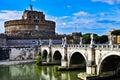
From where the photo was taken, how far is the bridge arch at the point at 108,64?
23222 mm

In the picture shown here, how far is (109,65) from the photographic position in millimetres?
24344

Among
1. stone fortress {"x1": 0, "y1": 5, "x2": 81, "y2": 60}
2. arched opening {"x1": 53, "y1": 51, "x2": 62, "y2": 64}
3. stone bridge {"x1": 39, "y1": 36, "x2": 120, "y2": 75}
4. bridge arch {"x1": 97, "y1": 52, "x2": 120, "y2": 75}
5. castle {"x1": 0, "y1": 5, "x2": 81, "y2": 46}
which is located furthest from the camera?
castle {"x1": 0, "y1": 5, "x2": 81, "y2": 46}

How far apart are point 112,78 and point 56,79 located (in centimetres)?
673

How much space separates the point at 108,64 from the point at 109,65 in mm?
286

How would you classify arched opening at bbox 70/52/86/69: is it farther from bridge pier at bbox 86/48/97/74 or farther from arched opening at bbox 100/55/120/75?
arched opening at bbox 100/55/120/75

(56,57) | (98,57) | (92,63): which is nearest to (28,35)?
(56,57)

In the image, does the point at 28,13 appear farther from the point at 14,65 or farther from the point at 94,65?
the point at 94,65

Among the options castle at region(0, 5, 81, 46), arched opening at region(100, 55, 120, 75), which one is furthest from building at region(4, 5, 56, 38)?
arched opening at region(100, 55, 120, 75)

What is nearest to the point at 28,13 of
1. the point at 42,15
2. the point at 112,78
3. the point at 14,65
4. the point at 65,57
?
the point at 42,15

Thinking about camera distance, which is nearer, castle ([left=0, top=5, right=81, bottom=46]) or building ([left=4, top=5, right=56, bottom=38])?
castle ([left=0, top=5, right=81, bottom=46])

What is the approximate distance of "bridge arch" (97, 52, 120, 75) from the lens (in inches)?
914

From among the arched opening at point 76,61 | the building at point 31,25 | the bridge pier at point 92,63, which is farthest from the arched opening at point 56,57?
the building at point 31,25

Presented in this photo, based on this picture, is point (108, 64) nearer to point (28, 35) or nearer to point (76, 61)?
point (76, 61)

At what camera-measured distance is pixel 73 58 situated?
32281mm
